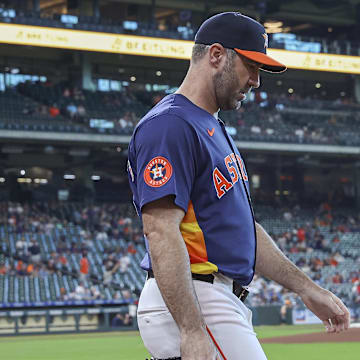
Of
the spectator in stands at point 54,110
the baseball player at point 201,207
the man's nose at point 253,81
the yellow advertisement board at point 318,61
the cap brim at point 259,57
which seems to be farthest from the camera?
the yellow advertisement board at point 318,61

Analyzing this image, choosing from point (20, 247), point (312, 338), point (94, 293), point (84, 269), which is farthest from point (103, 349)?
point (20, 247)

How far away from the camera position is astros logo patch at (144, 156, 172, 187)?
2.85 m

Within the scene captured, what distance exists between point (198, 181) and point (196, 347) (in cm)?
61

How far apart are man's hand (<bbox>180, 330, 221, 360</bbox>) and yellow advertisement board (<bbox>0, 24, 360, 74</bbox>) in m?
31.1

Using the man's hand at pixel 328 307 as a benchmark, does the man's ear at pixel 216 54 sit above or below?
above

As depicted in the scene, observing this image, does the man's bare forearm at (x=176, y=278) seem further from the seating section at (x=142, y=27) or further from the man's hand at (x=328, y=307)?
the seating section at (x=142, y=27)

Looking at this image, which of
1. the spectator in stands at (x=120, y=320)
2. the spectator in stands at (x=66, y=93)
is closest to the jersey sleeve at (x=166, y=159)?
the spectator in stands at (x=120, y=320)

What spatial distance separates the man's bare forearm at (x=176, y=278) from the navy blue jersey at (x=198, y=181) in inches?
5.7

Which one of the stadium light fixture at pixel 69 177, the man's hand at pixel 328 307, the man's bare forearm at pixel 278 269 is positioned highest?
the man's bare forearm at pixel 278 269

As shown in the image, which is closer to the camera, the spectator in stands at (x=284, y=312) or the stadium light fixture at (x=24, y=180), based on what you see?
the spectator in stands at (x=284, y=312)

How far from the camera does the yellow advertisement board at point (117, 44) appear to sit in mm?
33062

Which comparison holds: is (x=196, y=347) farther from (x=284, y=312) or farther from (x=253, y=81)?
(x=284, y=312)

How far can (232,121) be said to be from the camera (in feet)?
125

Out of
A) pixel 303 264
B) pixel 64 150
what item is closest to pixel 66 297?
pixel 303 264
